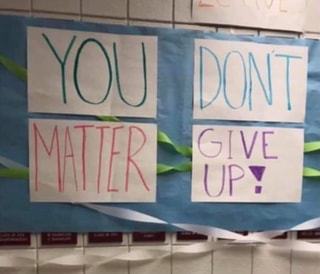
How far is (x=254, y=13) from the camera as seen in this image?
1.17m

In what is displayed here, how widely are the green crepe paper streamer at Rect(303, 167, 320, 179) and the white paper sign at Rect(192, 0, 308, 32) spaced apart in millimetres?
396

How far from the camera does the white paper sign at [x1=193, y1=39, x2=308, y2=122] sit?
117cm

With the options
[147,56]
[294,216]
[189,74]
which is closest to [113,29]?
[147,56]

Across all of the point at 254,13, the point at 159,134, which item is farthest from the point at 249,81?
the point at 159,134

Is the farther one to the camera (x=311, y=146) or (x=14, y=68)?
(x=311, y=146)

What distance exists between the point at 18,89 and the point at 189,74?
451mm

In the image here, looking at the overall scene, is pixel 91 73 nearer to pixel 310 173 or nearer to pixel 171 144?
pixel 171 144

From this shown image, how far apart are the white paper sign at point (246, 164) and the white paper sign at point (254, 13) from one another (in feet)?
0.95

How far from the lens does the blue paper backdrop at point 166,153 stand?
1092mm

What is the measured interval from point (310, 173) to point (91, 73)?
68cm

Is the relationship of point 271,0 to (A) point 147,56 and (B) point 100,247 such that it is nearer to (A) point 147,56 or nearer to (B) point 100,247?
(A) point 147,56

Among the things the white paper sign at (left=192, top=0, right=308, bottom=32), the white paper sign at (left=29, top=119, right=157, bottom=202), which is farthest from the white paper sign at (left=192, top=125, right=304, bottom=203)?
the white paper sign at (left=192, top=0, right=308, bottom=32)

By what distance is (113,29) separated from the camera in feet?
3.69

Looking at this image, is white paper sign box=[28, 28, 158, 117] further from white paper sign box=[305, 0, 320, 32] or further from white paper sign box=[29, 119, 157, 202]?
white paper sign box=[305, 0, 320, 32]
